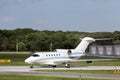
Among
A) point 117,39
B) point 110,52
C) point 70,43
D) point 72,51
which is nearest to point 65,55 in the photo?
point 72,51

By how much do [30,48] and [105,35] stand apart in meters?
34.3

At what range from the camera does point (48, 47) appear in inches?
7229

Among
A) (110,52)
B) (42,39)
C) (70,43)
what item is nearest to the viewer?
(110,52)

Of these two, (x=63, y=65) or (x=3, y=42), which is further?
(x=3, y=42)

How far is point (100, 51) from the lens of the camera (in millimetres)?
159250

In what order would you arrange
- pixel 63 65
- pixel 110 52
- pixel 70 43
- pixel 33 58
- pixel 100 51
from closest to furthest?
pixel 33 58
pixel 63 65
pixel 110 52
pixel 100 51
pixel 70 43

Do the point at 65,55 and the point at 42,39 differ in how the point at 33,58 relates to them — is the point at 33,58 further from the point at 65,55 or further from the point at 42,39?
the point at 42,39

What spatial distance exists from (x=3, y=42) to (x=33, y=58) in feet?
424

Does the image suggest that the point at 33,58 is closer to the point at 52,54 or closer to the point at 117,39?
the point at 52,54

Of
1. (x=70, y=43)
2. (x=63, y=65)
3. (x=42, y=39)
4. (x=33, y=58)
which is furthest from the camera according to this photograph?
(x=42, y=39)

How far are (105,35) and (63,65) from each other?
11961 centimetres

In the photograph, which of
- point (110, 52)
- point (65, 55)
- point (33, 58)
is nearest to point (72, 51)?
point (65, 55)

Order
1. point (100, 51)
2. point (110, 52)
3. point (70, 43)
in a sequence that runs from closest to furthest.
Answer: point (110, 52), point (100, 51), point (70, 43)

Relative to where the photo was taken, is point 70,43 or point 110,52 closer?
point 110,52
